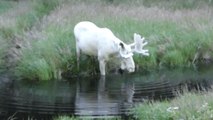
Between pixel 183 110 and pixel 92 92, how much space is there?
4950 mm

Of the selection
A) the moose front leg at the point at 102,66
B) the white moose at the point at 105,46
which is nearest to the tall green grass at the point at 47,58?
the white moose at the point at 105,46

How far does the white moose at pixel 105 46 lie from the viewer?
51.4 feet

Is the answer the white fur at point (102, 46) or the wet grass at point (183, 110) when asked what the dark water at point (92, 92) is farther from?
the wet grass at point (183, 110)

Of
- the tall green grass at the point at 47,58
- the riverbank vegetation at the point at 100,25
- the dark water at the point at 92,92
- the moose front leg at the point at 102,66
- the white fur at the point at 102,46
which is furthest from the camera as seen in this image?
the riverbank vegetation at the point at 100,25

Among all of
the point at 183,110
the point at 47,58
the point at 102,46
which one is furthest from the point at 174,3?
the point at 183,110

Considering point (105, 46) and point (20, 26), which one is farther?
point (20, 26)

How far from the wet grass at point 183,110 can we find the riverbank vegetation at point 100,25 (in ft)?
17.5

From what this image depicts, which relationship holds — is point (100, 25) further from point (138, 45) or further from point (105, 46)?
point (105, 46)

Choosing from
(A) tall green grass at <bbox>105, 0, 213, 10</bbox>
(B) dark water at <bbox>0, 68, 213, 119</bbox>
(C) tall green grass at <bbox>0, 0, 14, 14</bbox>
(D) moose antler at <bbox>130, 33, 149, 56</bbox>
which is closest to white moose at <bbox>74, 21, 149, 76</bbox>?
(D) moose antler at <bbox>130, 33, 149, 56</bbox>

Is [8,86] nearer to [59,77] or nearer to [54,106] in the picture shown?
[59,77]

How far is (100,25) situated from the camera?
63.5 ft

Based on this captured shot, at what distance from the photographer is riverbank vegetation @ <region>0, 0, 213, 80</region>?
16.6 m

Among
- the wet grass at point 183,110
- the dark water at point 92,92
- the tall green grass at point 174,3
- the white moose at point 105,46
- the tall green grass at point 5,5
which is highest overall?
the tall green grass at point 5,5

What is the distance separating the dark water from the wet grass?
1.04 m
